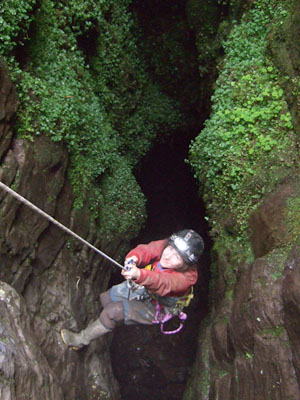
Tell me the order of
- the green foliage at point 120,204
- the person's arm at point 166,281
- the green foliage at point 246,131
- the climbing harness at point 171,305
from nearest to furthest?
the person's arm at point 166,281
the climbing harness at point 171,305
the green foliage at point 246,131
the green foliage at point 120,204

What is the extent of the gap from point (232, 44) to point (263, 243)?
3.51 meters

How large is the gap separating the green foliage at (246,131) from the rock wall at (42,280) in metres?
2.27

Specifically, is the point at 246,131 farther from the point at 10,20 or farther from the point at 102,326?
the point at 102,326

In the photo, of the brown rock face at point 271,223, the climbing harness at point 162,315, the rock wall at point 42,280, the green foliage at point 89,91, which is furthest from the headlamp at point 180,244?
the green foliage at point 89,91

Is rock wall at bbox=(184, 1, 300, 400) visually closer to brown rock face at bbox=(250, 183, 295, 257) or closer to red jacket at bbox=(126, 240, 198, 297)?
brown rock face at bbox=(250, 183, 295, 257)

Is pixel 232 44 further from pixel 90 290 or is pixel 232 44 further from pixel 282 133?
pixel 90 290

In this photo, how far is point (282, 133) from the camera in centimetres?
509

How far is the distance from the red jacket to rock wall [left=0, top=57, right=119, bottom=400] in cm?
136

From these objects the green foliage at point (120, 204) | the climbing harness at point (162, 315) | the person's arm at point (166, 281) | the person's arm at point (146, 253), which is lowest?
the climbing harness at point (162, 315)

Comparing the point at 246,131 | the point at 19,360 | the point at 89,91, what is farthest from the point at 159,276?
the point at 89,91

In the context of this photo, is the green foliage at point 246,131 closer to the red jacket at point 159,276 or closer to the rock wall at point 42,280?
the red jacket at point 159,276

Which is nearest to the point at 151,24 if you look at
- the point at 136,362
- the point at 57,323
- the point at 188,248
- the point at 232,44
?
the point at 232,44

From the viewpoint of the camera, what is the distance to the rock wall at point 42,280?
373 cm

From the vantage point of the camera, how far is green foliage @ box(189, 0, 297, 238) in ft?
16.7
